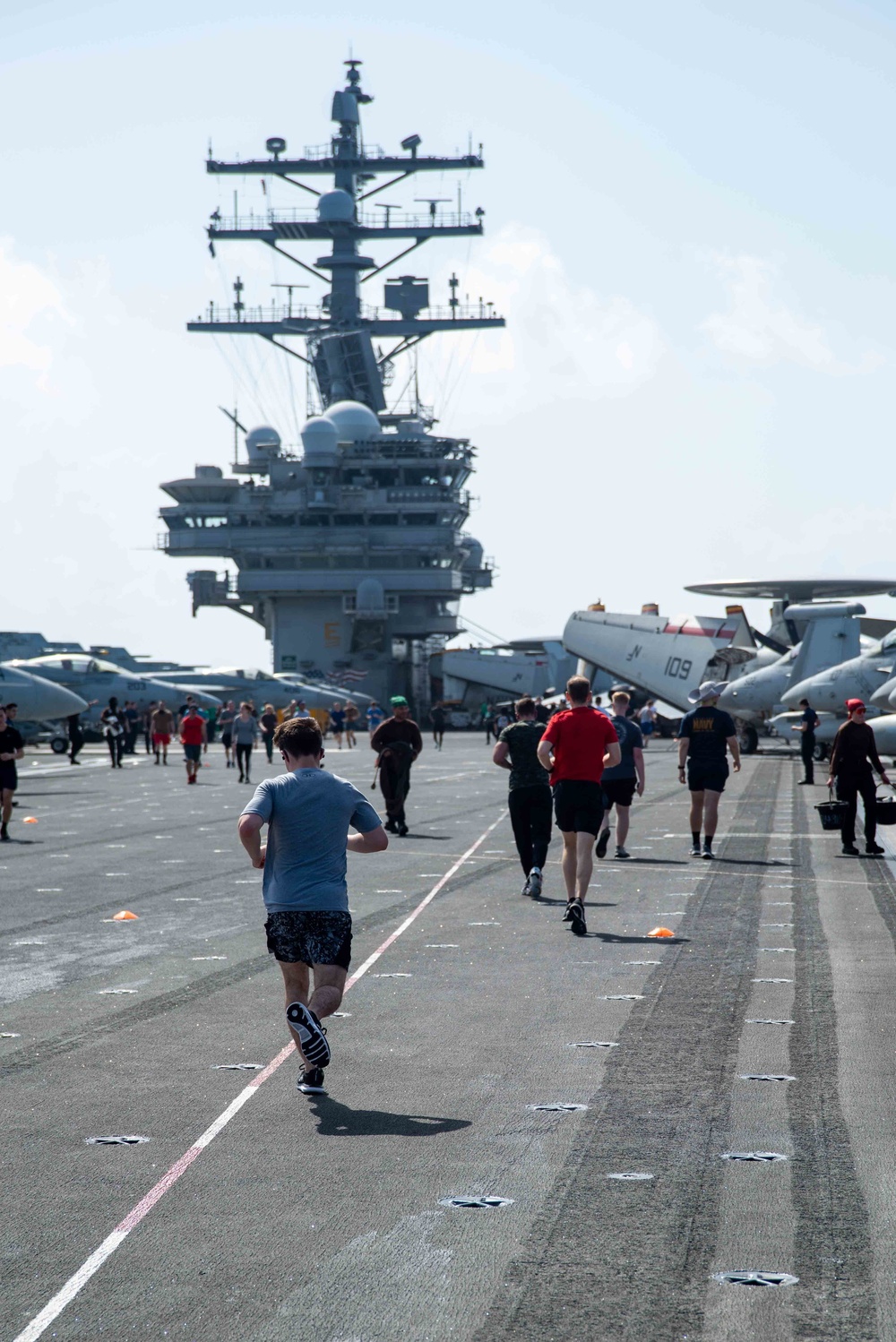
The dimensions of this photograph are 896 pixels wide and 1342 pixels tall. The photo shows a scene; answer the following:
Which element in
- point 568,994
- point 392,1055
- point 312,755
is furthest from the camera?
point 568,994

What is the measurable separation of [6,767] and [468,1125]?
1499 cm

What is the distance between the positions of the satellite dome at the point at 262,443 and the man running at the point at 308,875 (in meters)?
73.7

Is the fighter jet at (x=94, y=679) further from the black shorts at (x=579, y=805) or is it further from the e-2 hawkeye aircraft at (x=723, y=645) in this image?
the black shorts at (x=579, y=805)

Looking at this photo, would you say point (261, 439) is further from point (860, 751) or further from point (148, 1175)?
point (148, 1175)

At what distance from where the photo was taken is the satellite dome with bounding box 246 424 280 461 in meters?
79.4

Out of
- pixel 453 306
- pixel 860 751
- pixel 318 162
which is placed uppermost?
pixel 318 162

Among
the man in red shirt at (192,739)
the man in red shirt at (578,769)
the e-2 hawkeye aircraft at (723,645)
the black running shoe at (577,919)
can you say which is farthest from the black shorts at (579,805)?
the e-2 hawkeye aircraft at (723,645)

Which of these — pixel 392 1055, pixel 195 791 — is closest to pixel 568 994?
pixel 392 1055

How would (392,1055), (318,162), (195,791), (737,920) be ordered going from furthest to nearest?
1. (318,162)
2. (195,791)
3. (737,920)
4. (392,1055)

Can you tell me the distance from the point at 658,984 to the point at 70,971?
398 centimetres

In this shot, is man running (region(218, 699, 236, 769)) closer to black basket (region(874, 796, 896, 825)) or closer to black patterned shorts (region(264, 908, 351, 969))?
black basket (region(874, 796, 896, 825))

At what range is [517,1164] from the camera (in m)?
5.55

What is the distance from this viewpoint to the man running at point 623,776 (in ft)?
53.2

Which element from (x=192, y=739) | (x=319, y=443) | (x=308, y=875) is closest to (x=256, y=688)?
(x=319, y=443)
